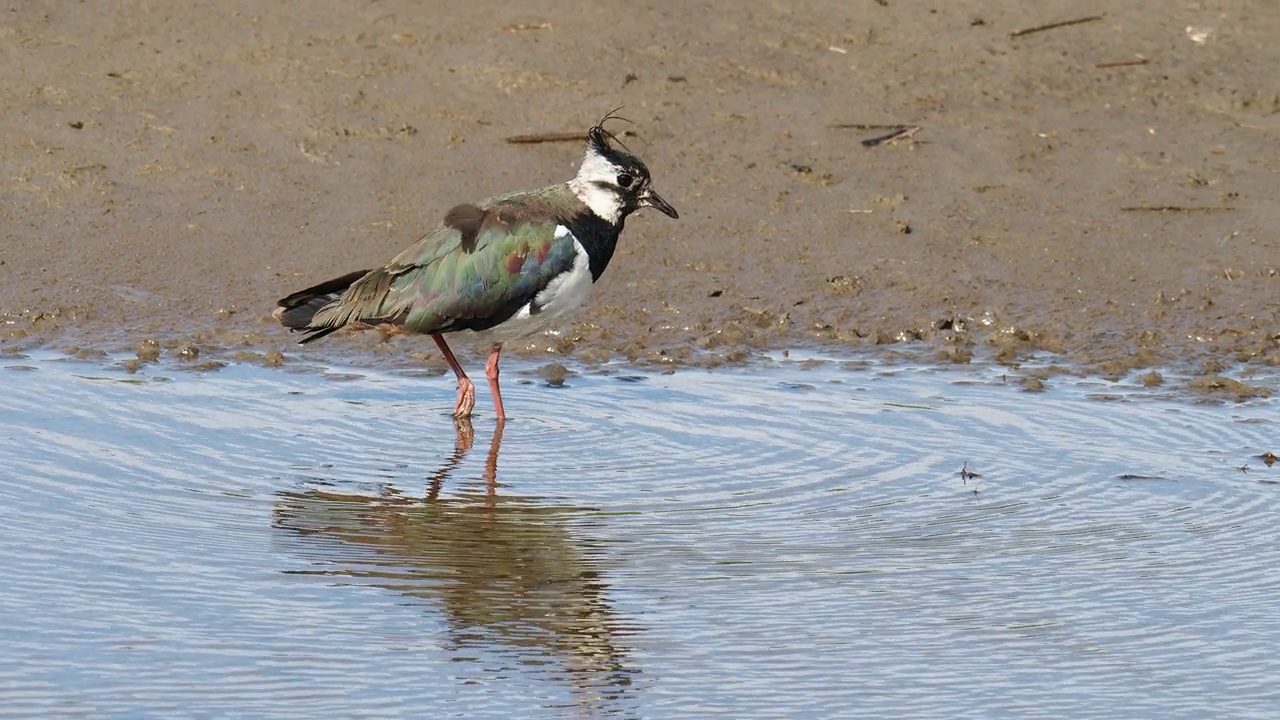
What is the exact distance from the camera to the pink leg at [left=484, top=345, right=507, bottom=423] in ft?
26.8

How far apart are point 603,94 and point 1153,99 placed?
3102mm

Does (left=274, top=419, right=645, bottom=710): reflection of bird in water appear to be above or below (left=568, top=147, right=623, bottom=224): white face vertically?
below

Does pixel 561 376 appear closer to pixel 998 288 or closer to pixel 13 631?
pixel 998 288

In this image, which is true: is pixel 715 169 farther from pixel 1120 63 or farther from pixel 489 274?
pixel 489 274

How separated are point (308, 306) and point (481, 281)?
787mm

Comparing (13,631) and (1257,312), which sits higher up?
(1257,312)

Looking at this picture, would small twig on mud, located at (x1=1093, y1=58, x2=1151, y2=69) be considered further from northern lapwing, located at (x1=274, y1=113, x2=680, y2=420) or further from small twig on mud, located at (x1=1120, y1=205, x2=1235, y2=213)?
northern lapwing, located at (x1=274, y1=113, x2=680, y2=420)

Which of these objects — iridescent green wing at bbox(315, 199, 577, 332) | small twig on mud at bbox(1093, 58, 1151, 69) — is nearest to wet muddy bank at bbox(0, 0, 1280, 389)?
small twig on mud at bbox(1093, 58, 1151, 69)

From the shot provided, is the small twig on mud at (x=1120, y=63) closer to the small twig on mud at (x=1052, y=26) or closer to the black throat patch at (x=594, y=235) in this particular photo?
the small twig on mud at (x=1052, y=26)

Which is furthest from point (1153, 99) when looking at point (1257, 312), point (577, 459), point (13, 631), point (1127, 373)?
point (13, 631)

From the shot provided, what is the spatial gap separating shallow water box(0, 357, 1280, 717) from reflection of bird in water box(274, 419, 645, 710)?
1 centimetres

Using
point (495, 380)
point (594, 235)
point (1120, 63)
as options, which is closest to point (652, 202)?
point (594, 235)

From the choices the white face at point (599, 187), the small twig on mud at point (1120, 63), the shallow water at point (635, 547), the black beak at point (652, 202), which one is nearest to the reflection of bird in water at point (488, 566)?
the shallow water at point (635, 547)

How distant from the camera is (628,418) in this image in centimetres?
802
